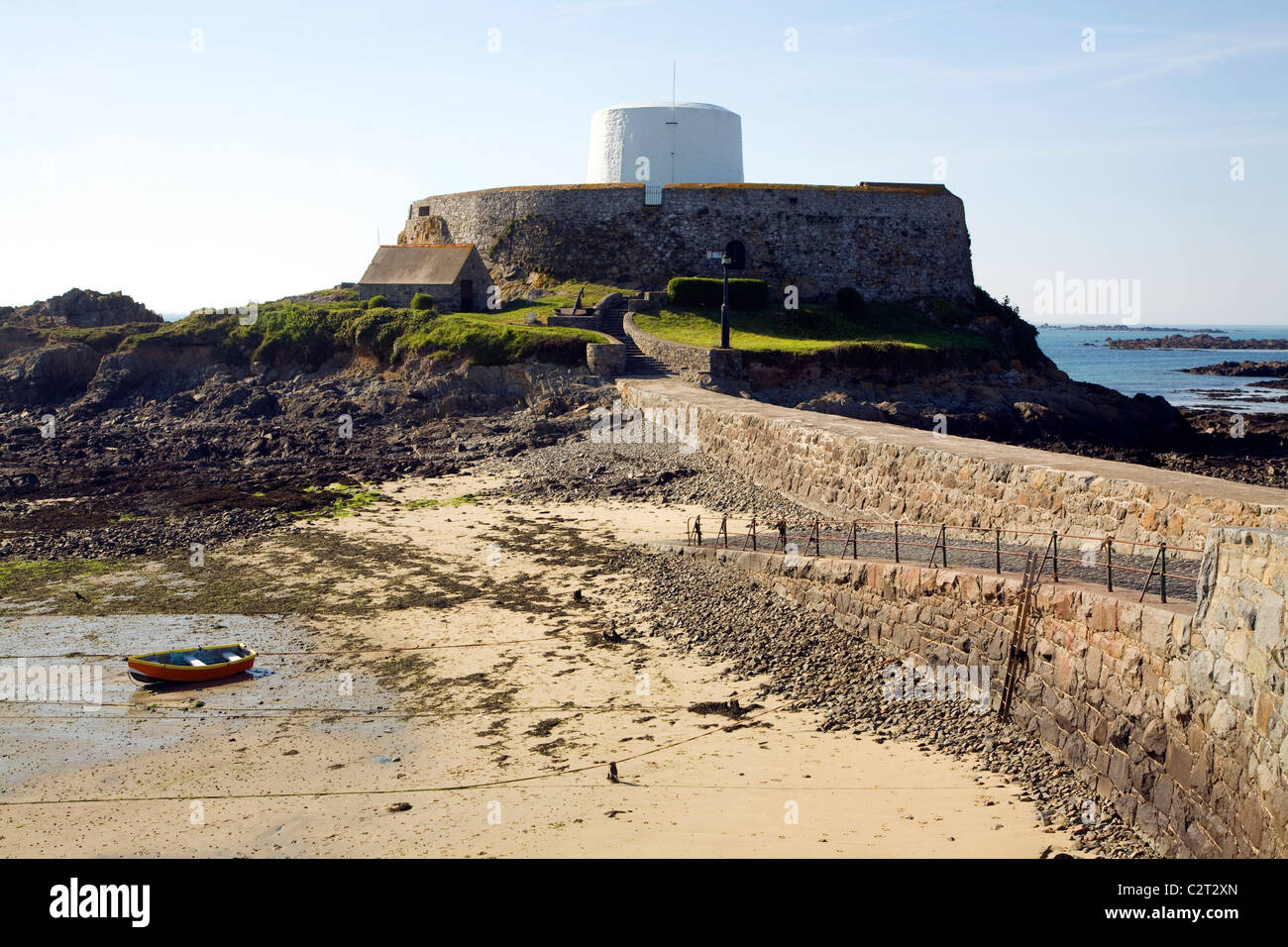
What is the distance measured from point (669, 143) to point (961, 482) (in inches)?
1318

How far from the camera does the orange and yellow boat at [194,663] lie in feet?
45.4

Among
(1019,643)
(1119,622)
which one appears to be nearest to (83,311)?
(1019,643)

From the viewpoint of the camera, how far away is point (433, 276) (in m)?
41.8

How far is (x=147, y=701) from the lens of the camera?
531 inches

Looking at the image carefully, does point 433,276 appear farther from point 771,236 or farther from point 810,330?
point 810,330

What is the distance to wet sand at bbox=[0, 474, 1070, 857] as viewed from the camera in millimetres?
9500

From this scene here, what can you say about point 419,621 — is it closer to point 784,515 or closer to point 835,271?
point 784,515

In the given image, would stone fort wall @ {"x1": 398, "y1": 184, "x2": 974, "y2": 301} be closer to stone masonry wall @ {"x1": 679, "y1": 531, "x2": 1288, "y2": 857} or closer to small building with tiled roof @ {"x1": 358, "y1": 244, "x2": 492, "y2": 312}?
small building with tiled roof @ {"x1": 358, "y1": 244, "x2": 492, "y2": 312}

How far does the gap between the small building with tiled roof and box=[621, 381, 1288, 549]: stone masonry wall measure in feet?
61.3

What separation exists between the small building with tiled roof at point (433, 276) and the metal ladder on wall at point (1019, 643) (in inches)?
1300

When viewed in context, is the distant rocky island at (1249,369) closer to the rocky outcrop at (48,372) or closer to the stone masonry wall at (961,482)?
the stone masonry wall at (961,482)

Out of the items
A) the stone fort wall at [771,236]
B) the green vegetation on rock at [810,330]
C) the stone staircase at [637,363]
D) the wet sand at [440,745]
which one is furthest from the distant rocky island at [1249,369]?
the wet sand at [440,745]

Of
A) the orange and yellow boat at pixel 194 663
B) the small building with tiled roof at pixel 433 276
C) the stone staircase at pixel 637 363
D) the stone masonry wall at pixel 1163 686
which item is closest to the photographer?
the stone masonry wall at pixel 1163 686

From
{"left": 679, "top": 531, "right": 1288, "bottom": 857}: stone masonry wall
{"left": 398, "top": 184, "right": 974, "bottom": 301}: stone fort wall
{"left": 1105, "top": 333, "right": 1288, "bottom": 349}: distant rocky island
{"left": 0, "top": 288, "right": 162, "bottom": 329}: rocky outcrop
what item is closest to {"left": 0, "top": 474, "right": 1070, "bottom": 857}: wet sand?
{"left": 679, "top": 531, "right": 1288, "bottom": 857}: stone masonry wall
